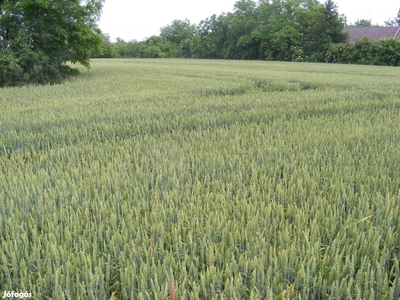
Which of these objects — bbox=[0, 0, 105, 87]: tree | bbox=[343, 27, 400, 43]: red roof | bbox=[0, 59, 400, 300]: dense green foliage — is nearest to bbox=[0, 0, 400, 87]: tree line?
bbox=[0, 0, 105, 87]: tree

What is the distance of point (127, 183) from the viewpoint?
2201mm

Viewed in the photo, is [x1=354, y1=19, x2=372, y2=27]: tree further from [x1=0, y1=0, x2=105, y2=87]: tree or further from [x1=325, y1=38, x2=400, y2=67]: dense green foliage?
[x1=0, y1=0, x2=105, y2=87]: tree

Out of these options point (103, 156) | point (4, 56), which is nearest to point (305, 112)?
point (103, 156)

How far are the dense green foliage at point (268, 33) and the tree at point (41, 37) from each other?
1203 inches

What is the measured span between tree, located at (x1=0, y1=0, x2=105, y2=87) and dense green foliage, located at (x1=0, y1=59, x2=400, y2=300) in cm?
608

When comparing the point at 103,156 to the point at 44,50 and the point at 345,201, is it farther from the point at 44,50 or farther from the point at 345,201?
the point at 44,50

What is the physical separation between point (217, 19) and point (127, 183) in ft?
181

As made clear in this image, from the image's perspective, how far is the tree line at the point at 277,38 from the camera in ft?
110

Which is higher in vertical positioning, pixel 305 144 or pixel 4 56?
pixel 4 56


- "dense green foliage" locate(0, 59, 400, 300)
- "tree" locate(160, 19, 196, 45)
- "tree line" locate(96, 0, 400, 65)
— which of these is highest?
"tree" locate(160, 19, 196, 45)

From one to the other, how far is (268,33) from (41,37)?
3949 cm

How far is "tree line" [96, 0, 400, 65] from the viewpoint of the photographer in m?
33.7

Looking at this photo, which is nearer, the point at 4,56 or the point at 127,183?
the point at 127,183

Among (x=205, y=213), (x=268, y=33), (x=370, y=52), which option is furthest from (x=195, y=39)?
(x=205, y=213)
